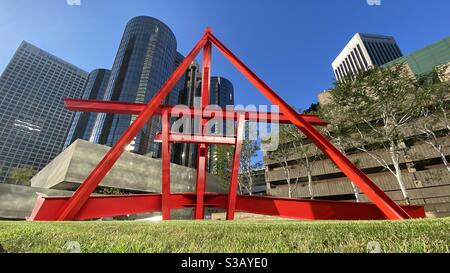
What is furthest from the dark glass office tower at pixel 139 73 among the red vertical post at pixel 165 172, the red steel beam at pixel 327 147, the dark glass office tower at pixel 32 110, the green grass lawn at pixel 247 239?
the green grass lawn at pixel 247 239

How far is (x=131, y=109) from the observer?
10711 millimetres

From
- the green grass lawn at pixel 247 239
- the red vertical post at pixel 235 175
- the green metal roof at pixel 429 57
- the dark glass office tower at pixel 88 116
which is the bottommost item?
the green grass lawn at pixel 247 239

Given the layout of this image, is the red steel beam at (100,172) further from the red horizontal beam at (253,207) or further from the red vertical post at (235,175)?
the red vertical post at (235,175)

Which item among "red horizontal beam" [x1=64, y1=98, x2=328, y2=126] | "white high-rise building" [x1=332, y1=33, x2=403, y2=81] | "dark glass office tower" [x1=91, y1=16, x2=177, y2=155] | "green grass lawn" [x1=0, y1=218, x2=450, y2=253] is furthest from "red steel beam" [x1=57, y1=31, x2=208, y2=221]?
"white high-rise building" [x1=332, y1=33, x2=403, y2=81]

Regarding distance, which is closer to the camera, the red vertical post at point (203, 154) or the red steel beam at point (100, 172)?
the red steel beam at point (100, 172)

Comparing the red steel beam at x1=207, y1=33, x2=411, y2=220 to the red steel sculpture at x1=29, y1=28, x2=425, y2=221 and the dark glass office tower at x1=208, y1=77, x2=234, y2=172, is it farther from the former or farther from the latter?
the dark glass office tower at x1=208, y1=77, x2=234, y2=172

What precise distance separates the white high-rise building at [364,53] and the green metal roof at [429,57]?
87.6 feet

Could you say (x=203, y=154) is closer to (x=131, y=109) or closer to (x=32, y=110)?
(x=131, y=109)

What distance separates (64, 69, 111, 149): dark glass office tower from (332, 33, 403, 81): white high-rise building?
10786cm

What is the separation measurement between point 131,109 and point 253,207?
23.0ft

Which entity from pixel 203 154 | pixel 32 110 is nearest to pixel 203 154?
pixel 203 154

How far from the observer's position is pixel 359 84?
832 inches

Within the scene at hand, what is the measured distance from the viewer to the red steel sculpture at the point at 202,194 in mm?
7797

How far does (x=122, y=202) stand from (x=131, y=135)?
2.67 m
